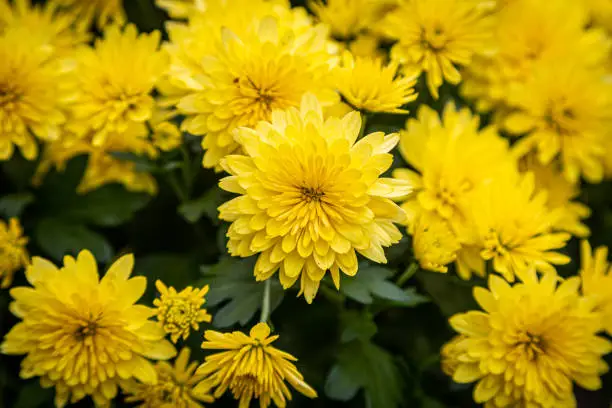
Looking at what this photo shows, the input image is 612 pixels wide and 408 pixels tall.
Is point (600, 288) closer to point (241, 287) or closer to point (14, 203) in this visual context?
point (241, 287)

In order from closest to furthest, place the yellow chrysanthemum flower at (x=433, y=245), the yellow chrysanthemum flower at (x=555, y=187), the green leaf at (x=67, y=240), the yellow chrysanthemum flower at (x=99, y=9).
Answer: the yellow chrysanthemum flower at (x=433, y=245) < the green leaf at (x=67, y=240) < the yellow chrysanthemum flower at (x=555, y=187) < the yellow chrysanthemum flower at (x=99, y=9)

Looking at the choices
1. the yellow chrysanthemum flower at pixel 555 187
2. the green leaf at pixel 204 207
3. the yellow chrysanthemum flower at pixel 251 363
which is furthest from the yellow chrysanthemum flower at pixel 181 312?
the yellow chrysanthemum flower at pixel 555 187

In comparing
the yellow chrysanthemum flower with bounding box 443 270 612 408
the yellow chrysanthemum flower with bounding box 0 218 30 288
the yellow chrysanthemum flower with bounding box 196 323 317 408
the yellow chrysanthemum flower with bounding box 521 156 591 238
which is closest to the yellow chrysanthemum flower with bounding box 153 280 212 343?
the yellow chrysanthemum flower with bounding box 196 323 317 408

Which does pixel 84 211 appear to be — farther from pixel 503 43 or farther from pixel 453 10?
pixel 503 43

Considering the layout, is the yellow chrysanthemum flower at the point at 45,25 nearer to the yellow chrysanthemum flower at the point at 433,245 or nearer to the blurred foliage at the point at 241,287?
the blurred foliage at the point at 241,287

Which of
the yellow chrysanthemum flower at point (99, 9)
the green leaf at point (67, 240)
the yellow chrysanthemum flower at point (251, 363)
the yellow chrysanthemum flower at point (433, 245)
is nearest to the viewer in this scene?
the yellow chrysanthemum flower at point (251, 363)

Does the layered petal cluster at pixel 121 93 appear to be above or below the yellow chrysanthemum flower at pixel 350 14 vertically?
below
